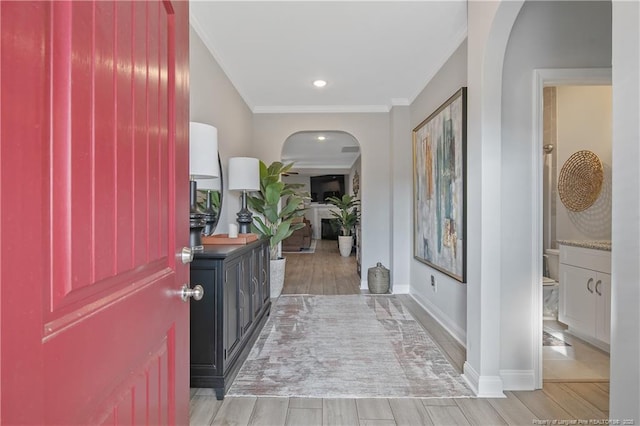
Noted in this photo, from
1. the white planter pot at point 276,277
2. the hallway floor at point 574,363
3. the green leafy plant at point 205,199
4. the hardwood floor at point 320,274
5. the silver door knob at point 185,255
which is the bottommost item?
the hallway floor at point 574,363

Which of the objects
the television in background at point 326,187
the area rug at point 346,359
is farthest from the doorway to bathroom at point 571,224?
the television in background at point 326,187

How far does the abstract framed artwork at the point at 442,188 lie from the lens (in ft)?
8.84

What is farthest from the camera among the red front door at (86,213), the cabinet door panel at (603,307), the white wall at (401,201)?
the white wall at (401,201)

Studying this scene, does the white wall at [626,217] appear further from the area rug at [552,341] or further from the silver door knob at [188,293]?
the area rug at [552,341]

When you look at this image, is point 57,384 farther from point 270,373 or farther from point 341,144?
point 341,144

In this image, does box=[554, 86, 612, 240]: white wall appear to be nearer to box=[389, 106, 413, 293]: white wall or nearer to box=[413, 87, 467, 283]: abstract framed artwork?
box=[413, 87, 467, 283]: abstract framed artwork

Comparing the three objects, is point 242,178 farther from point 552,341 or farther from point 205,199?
point 552,341

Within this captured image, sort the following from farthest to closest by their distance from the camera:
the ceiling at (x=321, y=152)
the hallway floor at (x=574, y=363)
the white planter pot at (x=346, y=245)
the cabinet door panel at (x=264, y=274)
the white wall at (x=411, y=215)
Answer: the white planter pot at (x=346, y=245), the ceiling at (x=321, y=152), the cabinet door panel at (x=264, y=274), the white wall at (x=411, y=215), the hallway floor at (x=574, y=363)

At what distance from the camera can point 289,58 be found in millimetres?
3092

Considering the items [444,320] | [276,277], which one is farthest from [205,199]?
[444,320]

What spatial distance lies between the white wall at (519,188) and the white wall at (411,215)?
311mm

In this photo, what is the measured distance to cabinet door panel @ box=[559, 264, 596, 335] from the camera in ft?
8.70

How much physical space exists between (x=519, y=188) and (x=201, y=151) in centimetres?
193

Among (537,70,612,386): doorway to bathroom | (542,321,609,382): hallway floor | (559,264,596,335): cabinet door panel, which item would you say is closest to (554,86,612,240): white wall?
(537,70,612,386): doorway to bathroom
